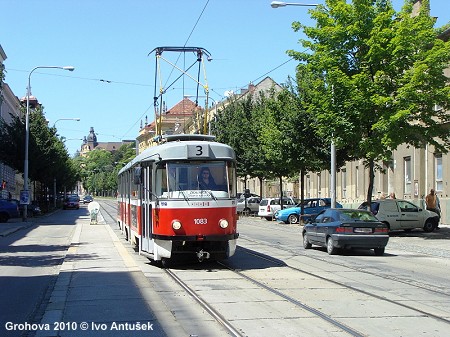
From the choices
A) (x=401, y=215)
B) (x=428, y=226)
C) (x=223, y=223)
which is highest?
(x=223, y=223)

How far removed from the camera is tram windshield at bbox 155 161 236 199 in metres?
14.6

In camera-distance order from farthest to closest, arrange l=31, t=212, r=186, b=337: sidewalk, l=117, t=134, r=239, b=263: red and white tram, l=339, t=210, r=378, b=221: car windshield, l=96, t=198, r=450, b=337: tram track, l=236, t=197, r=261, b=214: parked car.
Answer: l=236, t=197, r=261, b=214: parked car, l=339, t=210, r=378, b=221: car windshield, l=117, t=134, r=239, b=263: red and white tram, l=96, t=198, r=450, b=337: tram track, l=31, t=212, r=186, b=337: sidewalk

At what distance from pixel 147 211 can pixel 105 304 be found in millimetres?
5867

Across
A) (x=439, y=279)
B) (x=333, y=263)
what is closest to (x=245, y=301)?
(x=439, y=279)

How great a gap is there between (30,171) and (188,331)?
47.9 metres

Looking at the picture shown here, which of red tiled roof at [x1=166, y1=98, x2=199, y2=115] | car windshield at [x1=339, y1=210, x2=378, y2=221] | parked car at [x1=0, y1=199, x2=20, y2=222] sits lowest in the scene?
parked car at [x1=0, y1=199, x2=20, y2=222]

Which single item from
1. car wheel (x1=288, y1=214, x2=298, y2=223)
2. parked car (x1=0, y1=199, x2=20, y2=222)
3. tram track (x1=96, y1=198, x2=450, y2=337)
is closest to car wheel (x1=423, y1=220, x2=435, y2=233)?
car wheel (x1=288, y1=214, x2=298, y2=223)

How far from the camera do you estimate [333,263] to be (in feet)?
55.5

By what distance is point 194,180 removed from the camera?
48.3ft

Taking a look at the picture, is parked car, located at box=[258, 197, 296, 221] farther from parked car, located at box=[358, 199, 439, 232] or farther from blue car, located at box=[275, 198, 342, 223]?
parked car, located at box=[358, 199, 439, 232]

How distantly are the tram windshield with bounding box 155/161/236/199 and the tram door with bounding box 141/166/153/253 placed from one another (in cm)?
70

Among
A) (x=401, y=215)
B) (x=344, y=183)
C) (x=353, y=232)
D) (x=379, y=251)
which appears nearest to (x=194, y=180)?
(x=353, y=232)

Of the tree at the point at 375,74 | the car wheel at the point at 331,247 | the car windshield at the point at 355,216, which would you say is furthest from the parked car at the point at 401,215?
the car wheel at the point at 331,247

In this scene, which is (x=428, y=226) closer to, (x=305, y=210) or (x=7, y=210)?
(x=305, y=210)
